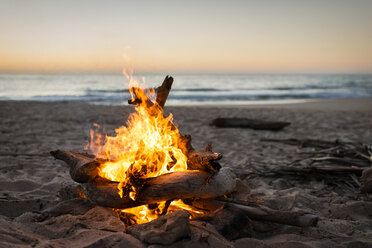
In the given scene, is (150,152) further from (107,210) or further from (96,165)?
(107,210)

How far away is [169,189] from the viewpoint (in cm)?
238

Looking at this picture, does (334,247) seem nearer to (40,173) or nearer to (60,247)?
(60,247)

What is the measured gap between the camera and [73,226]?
2395 millimetres

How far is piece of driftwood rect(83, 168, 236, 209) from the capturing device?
239 centimetres

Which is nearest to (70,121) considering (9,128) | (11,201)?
(9,128)

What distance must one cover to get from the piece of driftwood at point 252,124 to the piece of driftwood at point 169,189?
241 inches

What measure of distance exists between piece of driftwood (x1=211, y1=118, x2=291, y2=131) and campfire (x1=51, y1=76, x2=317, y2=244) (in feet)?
19.2

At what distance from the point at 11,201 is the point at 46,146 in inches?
128

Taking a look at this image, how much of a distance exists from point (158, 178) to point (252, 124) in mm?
6473

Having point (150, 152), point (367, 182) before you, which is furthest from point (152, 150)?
point (367, 182)

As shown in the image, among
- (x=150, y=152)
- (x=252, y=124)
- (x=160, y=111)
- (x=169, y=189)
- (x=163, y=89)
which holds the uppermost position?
(x=163, y=89)

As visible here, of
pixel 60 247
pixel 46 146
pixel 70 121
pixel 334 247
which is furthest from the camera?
pixel 70 121

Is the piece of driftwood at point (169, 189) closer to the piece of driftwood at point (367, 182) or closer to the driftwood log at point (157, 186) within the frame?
the driftwood log at point (157, 186)

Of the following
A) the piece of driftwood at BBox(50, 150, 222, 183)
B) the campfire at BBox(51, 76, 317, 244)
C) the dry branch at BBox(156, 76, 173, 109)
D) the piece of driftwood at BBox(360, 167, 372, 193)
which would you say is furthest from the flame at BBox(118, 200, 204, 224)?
the piece of driftwood at BBox(360, 167, 372, 193)
